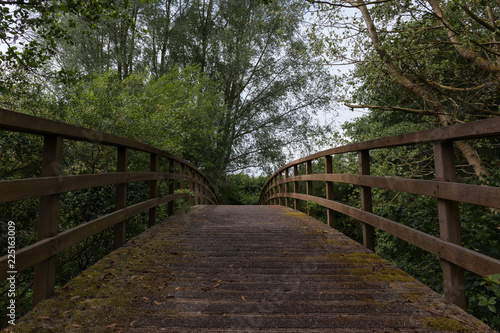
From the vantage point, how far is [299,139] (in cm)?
1720

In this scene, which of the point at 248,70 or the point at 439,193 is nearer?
the point at 439,193

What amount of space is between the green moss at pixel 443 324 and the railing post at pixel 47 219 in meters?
2.55

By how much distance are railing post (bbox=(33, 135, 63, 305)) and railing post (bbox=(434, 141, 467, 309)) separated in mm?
2839

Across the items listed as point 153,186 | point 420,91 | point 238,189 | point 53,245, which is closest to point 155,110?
point 153,186

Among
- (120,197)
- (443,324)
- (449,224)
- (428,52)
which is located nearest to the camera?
(443,324)

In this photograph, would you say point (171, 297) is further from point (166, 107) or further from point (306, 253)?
point (166, 107)

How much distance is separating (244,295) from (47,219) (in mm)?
1539

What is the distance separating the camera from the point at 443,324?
6.07 feet

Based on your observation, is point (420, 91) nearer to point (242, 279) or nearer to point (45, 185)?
point (242, 279)

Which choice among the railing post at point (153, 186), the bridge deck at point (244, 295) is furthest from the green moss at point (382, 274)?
the railing post at point (153, 186)

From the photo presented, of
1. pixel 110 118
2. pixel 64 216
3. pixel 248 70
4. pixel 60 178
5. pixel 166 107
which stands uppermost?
pixel 248 70

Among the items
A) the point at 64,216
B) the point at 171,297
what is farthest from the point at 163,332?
the point at 64,216

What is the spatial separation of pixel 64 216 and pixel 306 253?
3.78m

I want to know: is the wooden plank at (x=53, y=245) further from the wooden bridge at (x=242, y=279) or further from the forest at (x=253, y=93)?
the forest at (x=253, y=93)
